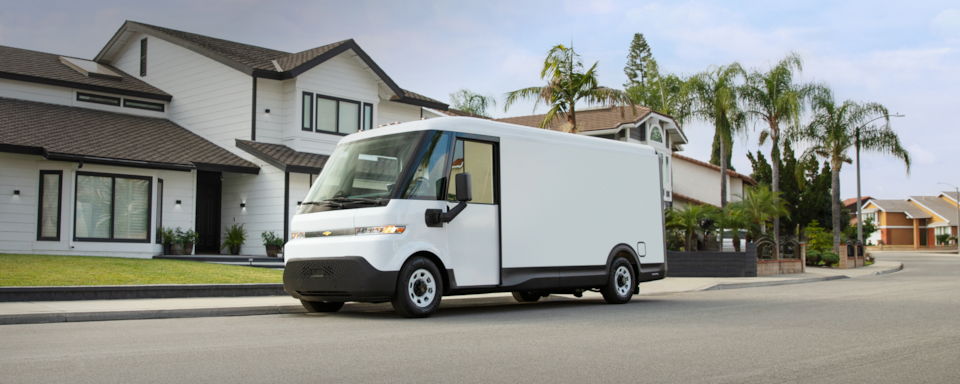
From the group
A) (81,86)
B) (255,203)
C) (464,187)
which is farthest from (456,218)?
(81,86)

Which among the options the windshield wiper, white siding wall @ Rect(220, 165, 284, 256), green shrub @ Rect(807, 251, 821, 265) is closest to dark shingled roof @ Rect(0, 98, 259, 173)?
white siding wall @ Rect(220, 165, 284, 256)

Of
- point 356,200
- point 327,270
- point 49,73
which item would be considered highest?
point 49,73

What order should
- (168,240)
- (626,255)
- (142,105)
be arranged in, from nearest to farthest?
1. (626,255)
2. (168,240)
3. (142,105)

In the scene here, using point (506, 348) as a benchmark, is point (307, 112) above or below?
above

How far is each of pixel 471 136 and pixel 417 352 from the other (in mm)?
4479

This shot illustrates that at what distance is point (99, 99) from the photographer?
24.4 meters

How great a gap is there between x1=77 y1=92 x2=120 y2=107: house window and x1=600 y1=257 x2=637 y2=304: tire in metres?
18.9

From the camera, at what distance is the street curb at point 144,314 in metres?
9.61

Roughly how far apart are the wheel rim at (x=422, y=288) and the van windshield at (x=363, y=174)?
111 cm

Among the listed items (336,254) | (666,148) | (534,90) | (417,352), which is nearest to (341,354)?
(417,352)

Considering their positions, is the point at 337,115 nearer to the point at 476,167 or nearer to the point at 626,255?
the point at 626,255

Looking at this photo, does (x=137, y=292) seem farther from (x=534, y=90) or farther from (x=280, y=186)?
(x=534, y=90)

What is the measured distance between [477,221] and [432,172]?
105 cm

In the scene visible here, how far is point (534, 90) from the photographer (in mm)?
Result: 22500
